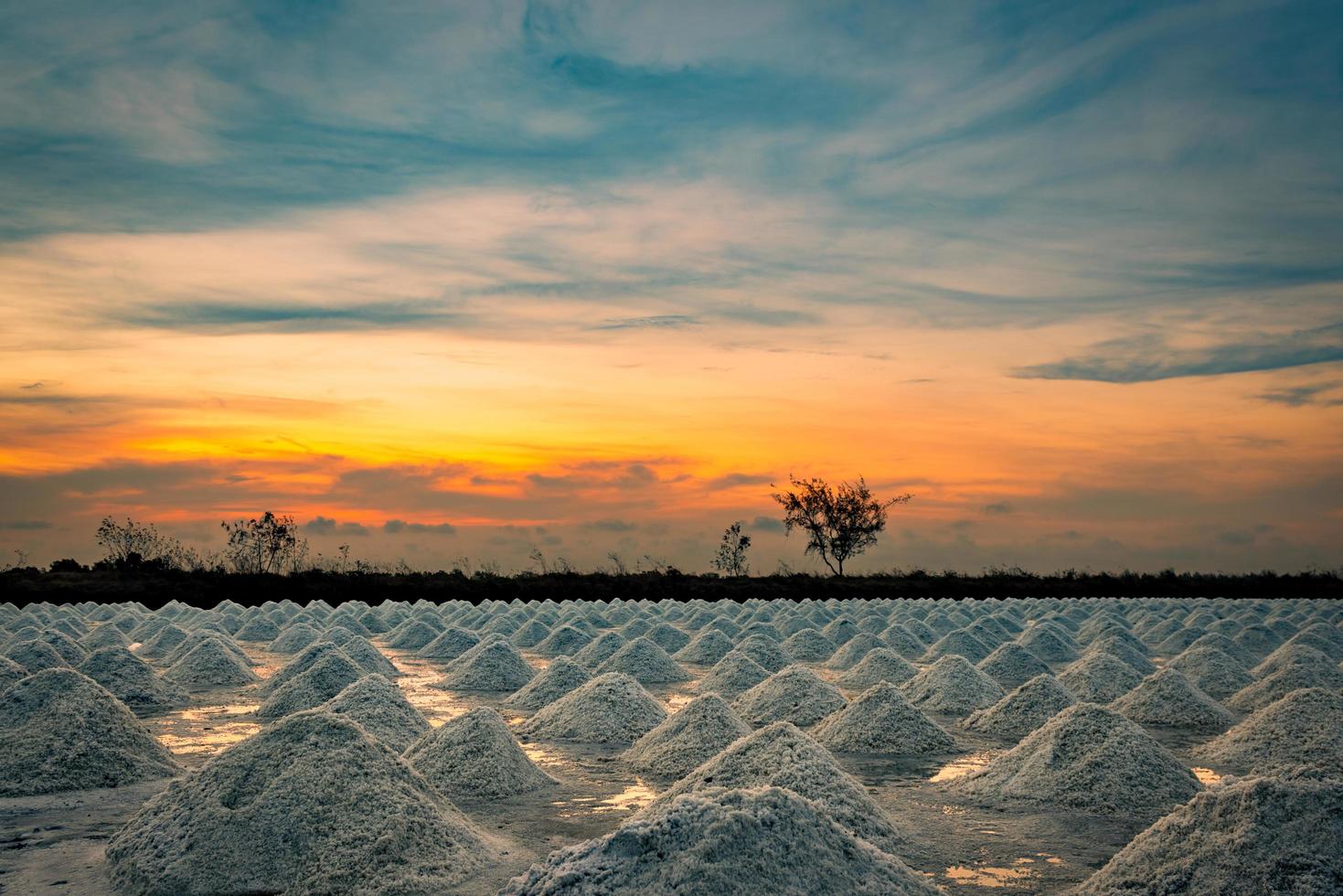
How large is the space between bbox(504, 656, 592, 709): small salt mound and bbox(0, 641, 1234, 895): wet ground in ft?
6.57

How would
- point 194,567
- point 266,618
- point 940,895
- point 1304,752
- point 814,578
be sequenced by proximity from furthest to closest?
1. point 814,578
2. point 194,567
3. point 266,618
4. point 1304,752
5. point 940,895

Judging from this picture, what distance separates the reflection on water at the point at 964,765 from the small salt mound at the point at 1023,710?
89 centimetres

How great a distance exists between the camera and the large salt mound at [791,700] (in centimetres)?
1031

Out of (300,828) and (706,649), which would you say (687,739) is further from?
(706,649)

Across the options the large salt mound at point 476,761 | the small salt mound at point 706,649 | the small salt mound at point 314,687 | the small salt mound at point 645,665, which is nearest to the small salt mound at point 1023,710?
the small salt mound at point 645,665

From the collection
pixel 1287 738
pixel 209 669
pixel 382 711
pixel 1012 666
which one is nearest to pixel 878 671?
pixel 1012 666

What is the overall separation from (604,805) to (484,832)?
3.47 ft

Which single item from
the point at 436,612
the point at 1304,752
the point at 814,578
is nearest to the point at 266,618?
the point at 436,612

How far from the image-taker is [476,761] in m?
7.29

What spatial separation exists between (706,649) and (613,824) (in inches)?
389

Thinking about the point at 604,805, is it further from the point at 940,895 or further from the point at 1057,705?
the point at 1057,705

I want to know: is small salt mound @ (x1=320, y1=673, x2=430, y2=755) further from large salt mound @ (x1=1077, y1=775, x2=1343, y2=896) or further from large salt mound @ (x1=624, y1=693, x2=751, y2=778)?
large salt mound @ (x1=1077, y1=775, x2=1343, y2=896)

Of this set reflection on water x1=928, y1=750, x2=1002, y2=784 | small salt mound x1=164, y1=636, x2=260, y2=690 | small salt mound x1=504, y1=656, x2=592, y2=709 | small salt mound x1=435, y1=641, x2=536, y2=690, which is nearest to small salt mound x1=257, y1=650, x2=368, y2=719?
small salt mound x1=504, y1=656, x2=592, y2=709

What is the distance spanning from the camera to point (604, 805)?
6.84 metres
